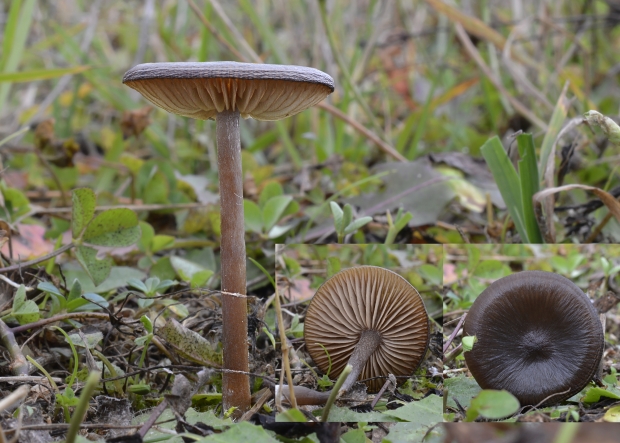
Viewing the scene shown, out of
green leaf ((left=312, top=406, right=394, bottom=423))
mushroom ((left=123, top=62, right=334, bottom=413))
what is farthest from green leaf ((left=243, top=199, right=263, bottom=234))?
green leaf ((left=312, top=406, right=394, bottom=423))

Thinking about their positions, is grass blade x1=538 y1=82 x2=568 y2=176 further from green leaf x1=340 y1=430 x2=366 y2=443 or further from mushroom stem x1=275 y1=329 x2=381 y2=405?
green leaf x1=340 y1=430 x2=366 y2=443

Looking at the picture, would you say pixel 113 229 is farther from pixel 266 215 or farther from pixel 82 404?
pixel 82 404

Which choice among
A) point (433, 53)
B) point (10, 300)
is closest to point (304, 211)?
point (10, 300)

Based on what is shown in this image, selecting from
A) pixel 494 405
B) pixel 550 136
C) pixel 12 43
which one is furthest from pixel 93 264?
pixel 550 136

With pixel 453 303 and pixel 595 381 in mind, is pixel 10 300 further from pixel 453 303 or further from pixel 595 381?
pixel 595 381

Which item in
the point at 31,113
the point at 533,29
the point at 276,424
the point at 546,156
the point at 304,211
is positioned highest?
the point at 533,29

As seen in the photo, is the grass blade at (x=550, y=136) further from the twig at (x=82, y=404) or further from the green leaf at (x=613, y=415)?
the twig at (x=82, y=404)

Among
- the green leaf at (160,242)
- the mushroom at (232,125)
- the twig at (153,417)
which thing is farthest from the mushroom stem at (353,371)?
the green leaf at (160,242)
